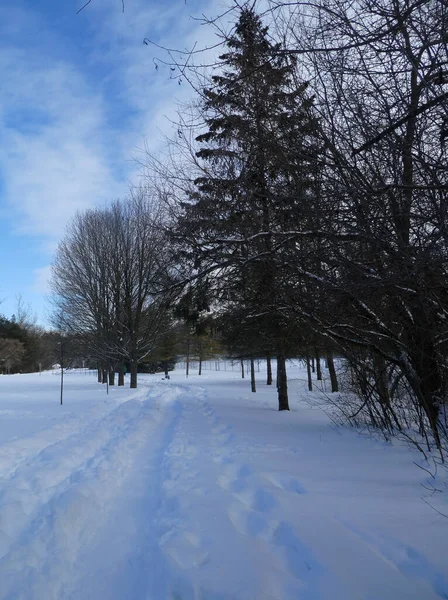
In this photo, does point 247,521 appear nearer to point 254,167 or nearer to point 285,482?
point 285,482

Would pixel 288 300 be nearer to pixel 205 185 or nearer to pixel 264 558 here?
pixel 205 185

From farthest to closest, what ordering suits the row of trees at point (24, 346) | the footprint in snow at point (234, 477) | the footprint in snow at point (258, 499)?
the row of trees at point (24, 346)
the footprint in snow at point (234, 477)
the footprint in snow at point (258, 499)

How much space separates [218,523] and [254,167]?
4061 millimetres

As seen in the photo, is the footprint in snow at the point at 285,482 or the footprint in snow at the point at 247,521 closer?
the footprint in snow at the point at 247,521

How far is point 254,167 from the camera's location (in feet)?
18.0

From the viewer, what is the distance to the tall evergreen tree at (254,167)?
4699 mm

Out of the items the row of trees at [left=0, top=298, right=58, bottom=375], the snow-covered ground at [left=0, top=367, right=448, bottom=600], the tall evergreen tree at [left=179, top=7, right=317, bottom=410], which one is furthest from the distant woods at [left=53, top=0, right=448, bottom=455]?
the row of trees at [left=0, top=298, right=58, bottom=375]

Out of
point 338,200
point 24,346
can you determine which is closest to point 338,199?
point 338,200

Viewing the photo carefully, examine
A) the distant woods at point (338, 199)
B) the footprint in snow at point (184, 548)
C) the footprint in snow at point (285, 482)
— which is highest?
the distant woods at point (338, 199)

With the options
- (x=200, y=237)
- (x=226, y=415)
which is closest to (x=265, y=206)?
(x=200, y=237)

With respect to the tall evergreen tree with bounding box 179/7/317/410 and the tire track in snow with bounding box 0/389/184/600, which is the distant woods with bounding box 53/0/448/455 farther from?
the tire track in snow with bounding box 0/389/184/600

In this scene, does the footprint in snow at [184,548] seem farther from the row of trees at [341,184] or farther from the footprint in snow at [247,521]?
the row of trees at [341,184]

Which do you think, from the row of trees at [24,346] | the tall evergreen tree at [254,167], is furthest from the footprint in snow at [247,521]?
the row of trees at [24,346]

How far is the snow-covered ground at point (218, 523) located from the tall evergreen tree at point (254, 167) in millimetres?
2802
